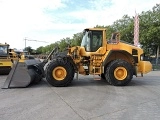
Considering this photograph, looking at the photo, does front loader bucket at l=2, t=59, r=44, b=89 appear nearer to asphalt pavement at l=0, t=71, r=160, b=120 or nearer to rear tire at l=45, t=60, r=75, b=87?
asphalt pavement at l=0, t=71, r=160, b=120

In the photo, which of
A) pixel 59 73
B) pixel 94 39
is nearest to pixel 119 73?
pixel 94 39

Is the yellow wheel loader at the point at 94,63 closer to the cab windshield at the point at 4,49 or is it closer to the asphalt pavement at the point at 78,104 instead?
the asphalt pavement at the point at 78,104

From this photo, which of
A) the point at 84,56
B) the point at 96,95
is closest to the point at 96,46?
the point at 84,56

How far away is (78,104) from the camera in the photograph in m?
8.59

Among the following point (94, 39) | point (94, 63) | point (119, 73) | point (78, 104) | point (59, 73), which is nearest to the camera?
point (78, 104)

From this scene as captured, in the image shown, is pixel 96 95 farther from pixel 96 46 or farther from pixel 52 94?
pixel 96 46

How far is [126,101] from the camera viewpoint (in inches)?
361

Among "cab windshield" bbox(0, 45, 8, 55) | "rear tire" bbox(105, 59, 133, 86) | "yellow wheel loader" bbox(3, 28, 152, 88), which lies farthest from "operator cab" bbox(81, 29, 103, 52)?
"cab windshield" bbox(0, 45, 8, 55)

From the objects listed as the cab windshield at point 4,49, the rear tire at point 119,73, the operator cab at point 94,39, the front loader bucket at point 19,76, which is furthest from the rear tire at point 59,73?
the cab windshield at point 4,49

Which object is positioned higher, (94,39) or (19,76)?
(94,39)

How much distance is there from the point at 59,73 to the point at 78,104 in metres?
4.18

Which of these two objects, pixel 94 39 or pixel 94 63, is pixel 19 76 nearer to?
pixel 94 63

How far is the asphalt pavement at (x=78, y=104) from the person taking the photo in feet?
23.7

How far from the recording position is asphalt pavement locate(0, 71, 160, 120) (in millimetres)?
7219
